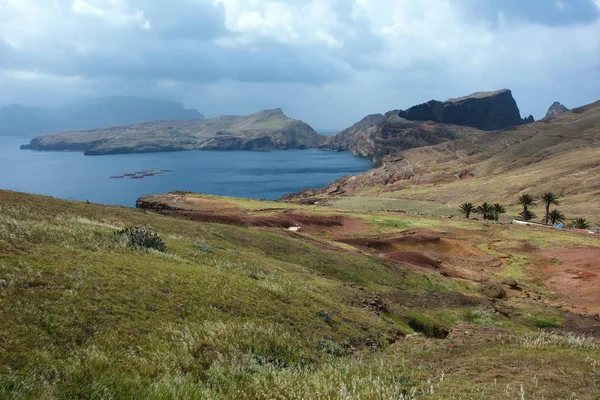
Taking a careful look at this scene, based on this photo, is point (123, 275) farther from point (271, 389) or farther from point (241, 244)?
point (241, 244)

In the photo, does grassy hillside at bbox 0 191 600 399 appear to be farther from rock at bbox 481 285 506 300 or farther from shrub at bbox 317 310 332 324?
rock at bbox 481 285 506 300

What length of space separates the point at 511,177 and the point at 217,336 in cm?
14903

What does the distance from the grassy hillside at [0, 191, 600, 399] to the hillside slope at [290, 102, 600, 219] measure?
90784 mm

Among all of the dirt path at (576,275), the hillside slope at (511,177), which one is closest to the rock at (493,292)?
the dirt path at (576,275)

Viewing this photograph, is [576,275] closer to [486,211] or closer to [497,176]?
[486,211]

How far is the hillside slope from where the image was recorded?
118m

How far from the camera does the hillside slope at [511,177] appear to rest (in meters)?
118

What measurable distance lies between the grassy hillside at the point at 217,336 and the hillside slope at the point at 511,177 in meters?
90.8

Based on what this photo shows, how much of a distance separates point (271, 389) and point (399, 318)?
1455cm

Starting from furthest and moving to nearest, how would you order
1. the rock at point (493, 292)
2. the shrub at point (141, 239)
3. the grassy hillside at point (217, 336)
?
the rock at point (493, 292) < the shrub at point (141, 239) < the grassy hillside at point (217, 336)

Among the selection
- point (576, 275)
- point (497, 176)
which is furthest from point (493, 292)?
point (497, 176)

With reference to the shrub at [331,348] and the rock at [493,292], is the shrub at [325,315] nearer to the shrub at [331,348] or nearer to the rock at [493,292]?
the shrub at [331,348]

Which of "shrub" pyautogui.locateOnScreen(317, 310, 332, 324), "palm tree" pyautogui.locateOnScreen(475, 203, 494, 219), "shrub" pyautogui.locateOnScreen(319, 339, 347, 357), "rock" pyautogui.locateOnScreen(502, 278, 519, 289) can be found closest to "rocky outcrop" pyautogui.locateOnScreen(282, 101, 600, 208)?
"palm tree" pyautogui.locateOnScreen(475, 203, 494, 219)

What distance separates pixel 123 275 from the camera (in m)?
13.4
